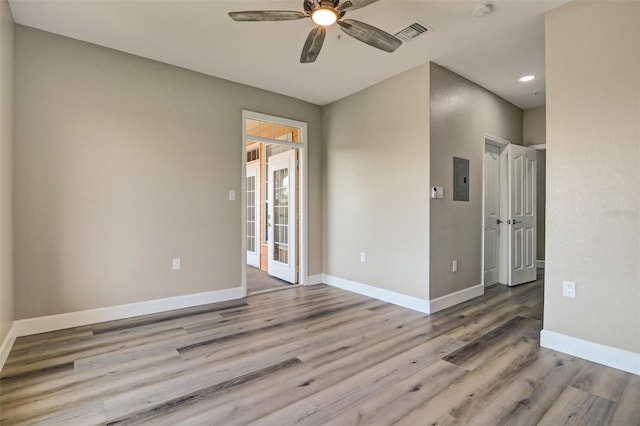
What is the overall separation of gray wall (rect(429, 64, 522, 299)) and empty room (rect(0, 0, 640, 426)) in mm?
34

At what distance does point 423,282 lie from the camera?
3502 millimetres

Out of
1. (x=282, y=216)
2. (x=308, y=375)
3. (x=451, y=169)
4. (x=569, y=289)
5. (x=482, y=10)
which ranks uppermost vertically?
(x=482, y=10)

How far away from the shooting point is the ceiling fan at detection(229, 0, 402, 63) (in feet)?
6.73

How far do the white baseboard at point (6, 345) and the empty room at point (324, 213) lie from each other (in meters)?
0.04

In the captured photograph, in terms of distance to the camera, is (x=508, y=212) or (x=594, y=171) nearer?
(x=594, y=171)

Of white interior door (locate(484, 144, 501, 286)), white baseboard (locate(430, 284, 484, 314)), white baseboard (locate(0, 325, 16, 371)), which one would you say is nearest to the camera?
white baseboard (locate(0, 325, 16, 371))

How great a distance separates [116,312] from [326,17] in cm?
334

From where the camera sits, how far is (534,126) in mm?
5059

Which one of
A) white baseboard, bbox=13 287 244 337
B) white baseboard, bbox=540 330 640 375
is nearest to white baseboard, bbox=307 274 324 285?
white baseboard, bbox=13 287 244 337

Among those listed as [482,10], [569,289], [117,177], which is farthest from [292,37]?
[569,289]

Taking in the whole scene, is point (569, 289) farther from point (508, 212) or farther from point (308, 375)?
point (508, 212)

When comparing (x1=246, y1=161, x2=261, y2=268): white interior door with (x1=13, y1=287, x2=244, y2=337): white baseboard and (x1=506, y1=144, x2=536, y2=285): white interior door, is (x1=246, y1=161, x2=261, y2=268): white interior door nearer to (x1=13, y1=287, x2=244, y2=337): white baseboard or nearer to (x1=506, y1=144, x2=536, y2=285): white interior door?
(x1=13, y1=287, x2=244, y2=337): white baseboard

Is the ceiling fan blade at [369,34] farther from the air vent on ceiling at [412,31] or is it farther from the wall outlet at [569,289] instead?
the wall outlet at [569,289]

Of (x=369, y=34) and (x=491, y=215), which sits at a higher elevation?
(x=369, y=34)
